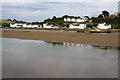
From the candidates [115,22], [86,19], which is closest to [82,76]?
[115,22]

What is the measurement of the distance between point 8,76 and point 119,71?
4.01m

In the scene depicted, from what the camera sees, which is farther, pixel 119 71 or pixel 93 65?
pixel 93 65

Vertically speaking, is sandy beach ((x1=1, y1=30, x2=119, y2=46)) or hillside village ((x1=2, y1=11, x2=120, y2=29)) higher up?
hillside village ((x1=2, y1=11, x2=120, y2=29))

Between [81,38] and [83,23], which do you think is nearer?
[81,38]

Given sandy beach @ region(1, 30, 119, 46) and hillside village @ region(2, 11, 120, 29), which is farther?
hillside village @ region(2, 11, 120, 29)

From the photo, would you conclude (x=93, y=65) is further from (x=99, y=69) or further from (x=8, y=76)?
(x=8, y=76)

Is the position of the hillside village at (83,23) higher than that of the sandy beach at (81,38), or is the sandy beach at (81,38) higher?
the hillside village at (83,23)

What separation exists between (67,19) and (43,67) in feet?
289

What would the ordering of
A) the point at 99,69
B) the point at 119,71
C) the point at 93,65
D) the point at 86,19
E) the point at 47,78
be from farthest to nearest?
the point at 86,19, the point at 93,65, the point at 99,69, the point at 119,71, the point at 47,78

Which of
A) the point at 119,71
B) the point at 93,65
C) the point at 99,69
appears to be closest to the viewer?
the point at 119,71

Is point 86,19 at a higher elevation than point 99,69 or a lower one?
higher

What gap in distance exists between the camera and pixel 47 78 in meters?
8.87

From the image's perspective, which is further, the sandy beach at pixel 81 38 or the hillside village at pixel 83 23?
the hillside village at pixel 83 23

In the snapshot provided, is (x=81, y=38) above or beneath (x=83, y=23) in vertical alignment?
beneath
